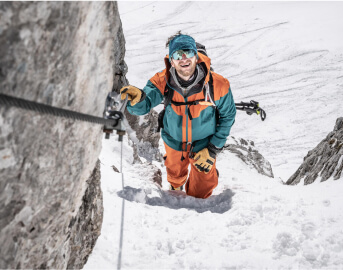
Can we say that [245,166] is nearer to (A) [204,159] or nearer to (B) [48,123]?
(A) [204,159]

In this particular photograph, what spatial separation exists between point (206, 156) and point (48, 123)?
3131 millimetres

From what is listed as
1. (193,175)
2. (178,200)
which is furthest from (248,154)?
(178,200)

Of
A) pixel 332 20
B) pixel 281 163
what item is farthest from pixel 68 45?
pixel 332 20

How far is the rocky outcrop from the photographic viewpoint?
7615 mm

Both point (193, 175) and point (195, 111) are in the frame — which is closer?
point (195, 111)

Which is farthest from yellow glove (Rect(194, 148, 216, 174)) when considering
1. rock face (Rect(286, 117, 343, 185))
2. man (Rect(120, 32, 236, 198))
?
rock face (Rect(286, 117, 343, 185))

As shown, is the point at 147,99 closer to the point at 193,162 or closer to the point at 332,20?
the point at 193,162

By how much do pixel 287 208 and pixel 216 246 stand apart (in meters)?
1.04

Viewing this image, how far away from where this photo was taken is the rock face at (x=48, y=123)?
43.8 inches

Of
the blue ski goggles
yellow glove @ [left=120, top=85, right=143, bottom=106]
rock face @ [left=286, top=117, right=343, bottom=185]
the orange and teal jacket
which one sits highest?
the blue ski goggles

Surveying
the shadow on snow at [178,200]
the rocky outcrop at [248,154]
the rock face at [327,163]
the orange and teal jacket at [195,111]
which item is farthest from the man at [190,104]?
the rocky outcrop at [248,154]

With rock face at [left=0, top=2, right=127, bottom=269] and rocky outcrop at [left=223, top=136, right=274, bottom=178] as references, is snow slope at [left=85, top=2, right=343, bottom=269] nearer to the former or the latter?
rocky outcrop at [left=223, top=136, right=274, bottom=178]

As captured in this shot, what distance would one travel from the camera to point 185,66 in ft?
12.1

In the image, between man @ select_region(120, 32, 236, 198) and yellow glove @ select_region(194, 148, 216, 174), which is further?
yellow glove @ select_region(194, 148, 216, 174)
